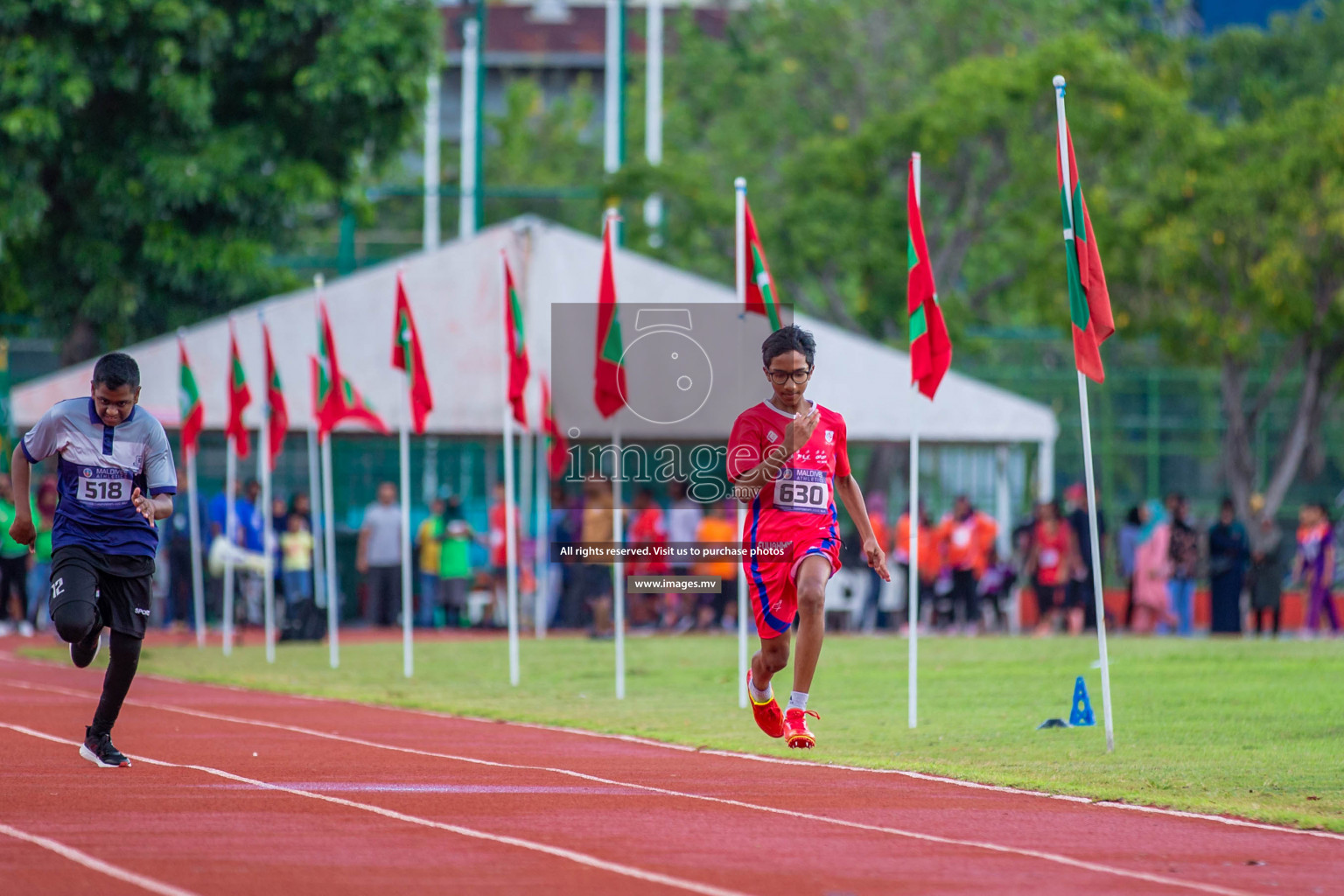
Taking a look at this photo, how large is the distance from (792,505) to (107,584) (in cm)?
363

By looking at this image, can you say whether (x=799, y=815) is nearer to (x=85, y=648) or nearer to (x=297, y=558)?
(x=85, y=648)

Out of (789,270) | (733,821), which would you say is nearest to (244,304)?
(789,270)

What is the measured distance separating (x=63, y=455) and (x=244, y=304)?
65.4ft

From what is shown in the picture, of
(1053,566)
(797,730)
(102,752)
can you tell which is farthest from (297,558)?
(797,730)

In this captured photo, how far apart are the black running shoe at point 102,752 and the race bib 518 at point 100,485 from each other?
4.24 ft

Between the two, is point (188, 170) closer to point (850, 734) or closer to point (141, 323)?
point (141, 323)

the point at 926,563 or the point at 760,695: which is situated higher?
the point at 926,563

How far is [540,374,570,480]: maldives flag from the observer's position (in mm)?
23562

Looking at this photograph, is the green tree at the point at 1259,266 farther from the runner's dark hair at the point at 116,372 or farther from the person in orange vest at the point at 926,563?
the runner's dark hair at the point at 116,372

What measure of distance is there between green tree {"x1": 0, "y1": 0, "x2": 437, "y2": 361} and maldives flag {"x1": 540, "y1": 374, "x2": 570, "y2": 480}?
6097mm

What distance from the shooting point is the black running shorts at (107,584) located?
9.89m

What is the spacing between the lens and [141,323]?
1150 inches

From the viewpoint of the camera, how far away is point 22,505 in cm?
991

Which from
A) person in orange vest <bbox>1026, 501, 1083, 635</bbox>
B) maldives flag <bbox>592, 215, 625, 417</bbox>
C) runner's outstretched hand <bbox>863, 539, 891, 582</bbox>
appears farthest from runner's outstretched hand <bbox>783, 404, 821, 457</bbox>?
person in orange vest <bbox>1026, 501, 1083, 635</bbox>
